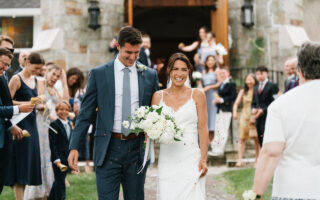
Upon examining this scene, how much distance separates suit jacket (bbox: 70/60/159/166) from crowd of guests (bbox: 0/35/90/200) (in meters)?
1.22

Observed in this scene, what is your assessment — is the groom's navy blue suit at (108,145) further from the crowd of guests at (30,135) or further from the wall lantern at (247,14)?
the wall lantern at (247,14)

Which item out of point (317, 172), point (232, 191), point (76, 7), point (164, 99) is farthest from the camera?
point (76, 7)

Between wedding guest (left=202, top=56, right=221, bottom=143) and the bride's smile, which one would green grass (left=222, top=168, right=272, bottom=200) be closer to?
wedding guest (left=202, top=56, right=221, bottom=143)

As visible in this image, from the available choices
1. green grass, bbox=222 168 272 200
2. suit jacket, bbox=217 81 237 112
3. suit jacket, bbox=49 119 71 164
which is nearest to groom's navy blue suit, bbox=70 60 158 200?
suit jacket, bbox=49 119 71 164

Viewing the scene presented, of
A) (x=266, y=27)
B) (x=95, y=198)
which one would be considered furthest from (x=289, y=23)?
(x=95, y=198)

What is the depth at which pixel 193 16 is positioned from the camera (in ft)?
66.6

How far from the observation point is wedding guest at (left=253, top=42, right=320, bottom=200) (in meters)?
2.70

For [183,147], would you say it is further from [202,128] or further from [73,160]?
[73,160]

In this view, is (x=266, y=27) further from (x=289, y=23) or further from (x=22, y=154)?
(x=22, y=154)

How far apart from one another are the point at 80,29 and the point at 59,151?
25.4 feet

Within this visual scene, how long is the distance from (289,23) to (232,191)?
26.8 feet

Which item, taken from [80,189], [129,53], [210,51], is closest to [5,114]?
[129,53]

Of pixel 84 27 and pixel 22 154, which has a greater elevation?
pixel 84 27

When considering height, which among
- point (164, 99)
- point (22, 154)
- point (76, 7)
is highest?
point (76, 7)
